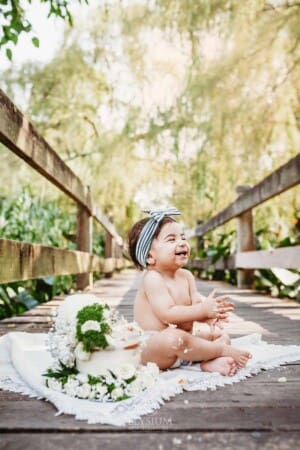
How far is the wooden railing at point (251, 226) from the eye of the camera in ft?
10.6

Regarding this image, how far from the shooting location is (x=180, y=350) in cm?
165

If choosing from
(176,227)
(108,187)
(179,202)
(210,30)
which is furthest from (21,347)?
(179,202)

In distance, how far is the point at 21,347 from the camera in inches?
75.8

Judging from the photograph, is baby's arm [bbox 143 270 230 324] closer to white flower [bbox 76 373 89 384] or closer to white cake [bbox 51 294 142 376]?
white cake [bbox 51 294 142 376]

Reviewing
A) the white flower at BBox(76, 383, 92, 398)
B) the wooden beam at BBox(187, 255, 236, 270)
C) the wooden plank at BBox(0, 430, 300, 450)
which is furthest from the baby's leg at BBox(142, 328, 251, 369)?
the wooden beam at BBox(187, 255, 236, 270)

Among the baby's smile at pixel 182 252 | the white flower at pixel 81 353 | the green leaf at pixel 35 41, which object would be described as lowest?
the white flower at pixel 81 353

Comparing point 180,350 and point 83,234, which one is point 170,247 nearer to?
point 180,350

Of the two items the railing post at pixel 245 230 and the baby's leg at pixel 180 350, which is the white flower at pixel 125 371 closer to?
the baby's leg at pixel 180 350

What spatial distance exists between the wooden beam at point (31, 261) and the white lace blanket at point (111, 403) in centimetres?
28

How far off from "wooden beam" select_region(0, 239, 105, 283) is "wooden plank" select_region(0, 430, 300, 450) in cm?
108

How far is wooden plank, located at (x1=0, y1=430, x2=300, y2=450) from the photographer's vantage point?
1.00 meters

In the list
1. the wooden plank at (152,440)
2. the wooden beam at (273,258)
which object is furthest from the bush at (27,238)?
the wooden plank at (152,440)

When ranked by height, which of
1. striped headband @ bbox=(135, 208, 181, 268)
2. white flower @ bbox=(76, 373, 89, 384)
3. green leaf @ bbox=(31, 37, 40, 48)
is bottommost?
white flower @ bbox=(76, 373, 89, 384)

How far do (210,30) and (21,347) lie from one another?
3989mm
